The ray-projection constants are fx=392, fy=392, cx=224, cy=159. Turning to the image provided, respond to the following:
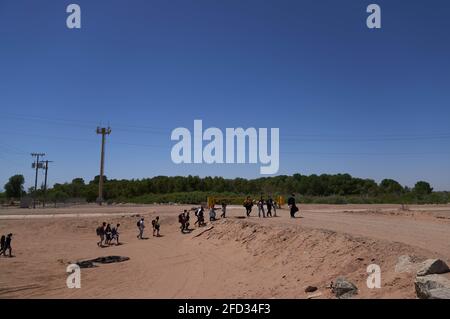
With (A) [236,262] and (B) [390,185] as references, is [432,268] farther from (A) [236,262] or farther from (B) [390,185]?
(B) [390,185]

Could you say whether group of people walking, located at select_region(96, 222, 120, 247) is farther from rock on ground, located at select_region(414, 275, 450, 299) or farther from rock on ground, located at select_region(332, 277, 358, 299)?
rock on ground, located at select_region(414, 275, 450, 299)

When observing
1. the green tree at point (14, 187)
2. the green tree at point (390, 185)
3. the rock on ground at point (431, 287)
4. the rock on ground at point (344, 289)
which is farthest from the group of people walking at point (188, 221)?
the green tree at point (14, 187)

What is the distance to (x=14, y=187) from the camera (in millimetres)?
108750

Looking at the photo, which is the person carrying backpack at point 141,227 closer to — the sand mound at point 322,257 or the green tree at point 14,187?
the sand mound at point 322,257

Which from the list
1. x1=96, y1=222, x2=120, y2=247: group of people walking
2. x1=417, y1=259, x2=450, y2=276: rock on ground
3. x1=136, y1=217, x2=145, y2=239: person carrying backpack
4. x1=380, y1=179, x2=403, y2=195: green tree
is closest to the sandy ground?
x1=417, y1=259, x2=450, y2=276: rock on ground

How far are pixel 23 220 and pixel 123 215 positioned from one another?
29.3 feet

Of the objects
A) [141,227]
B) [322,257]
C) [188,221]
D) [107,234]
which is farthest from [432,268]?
[188,221]

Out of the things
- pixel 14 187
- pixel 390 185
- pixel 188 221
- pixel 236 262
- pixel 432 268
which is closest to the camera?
pixel 432 268

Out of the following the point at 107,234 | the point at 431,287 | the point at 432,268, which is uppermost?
the point at 432,268

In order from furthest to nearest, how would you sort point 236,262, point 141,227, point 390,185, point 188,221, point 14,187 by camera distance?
1. point 14,187
2. point 390,185
3. point 188,221
4. point 141,227
5. point 236,262

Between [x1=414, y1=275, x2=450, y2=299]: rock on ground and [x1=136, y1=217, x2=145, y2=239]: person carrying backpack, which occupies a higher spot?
[x1=414, y1=275, x2=450, y2=299]: rock on ground

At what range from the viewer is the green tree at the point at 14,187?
10850 centimetres

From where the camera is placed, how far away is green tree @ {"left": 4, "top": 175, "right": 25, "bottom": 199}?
108m
